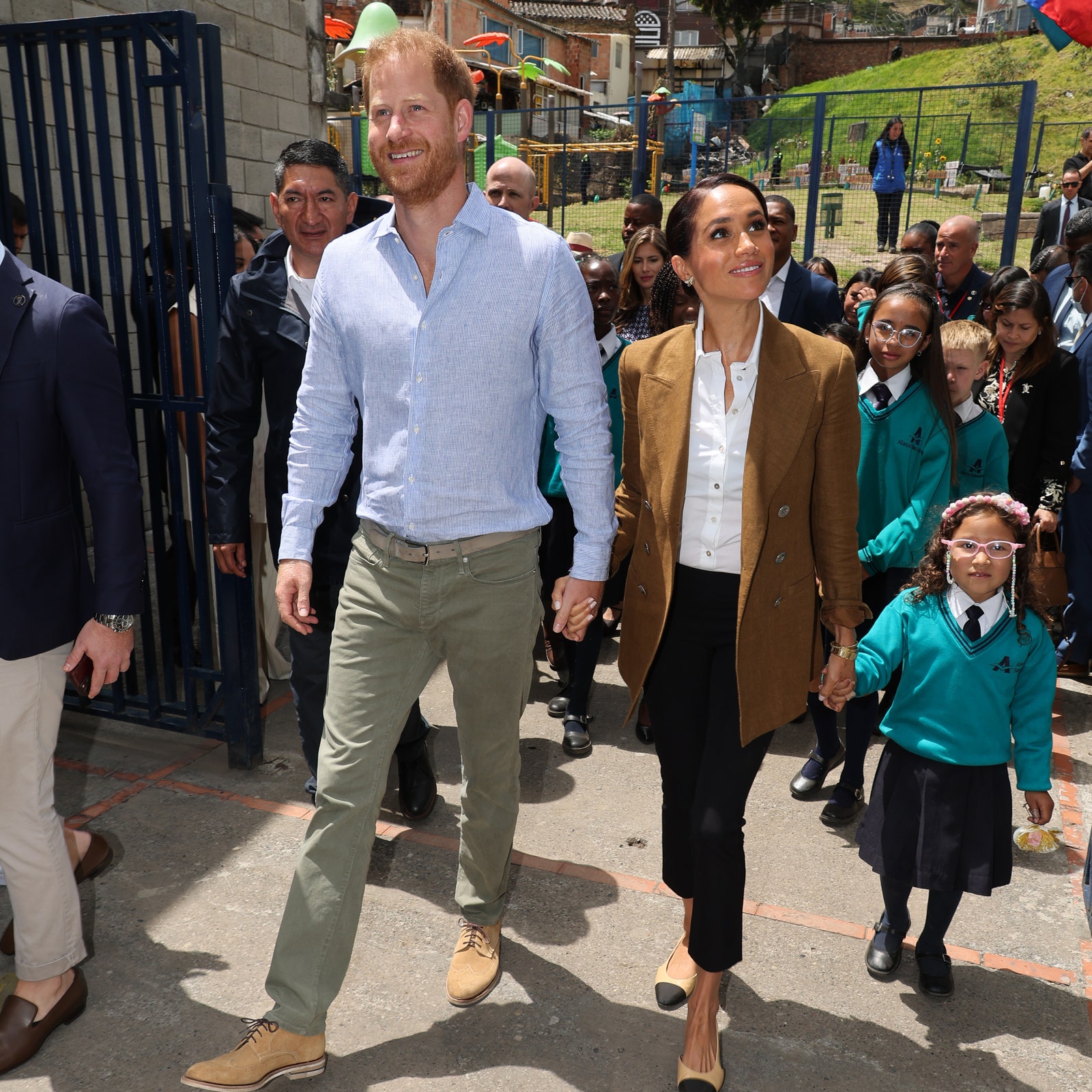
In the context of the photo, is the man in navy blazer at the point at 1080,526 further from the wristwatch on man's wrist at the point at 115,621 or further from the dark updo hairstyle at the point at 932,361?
the wristwatch on man's wrist at the point at 115,621

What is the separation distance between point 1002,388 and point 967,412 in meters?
1.15

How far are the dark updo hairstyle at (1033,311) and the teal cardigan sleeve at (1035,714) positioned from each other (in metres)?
2.43

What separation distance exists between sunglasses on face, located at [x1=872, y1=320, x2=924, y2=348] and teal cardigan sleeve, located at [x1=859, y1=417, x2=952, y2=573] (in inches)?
12.1

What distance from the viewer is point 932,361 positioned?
152 inches

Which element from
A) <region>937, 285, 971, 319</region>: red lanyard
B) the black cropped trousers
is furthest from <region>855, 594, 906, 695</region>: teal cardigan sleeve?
<region>937, 285, 971, 319</region>: red lanyard

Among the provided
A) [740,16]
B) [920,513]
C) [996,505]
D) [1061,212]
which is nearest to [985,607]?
[996,505]

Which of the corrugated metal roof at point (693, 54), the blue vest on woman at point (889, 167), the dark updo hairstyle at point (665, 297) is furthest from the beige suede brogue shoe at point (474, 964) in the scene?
the corrugated metal roof at point (693, 54)

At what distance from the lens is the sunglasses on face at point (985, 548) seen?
295cm

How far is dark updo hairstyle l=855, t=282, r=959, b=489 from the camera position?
382 centimetres

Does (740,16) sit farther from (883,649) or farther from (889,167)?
(883,649)

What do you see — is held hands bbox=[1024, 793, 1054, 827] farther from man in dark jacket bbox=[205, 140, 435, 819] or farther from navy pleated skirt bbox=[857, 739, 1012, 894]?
man in dark jacket bbox=[205, 140, 435, 819]

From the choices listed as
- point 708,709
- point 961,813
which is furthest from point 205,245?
point 961,813

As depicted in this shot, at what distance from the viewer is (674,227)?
8.74ft

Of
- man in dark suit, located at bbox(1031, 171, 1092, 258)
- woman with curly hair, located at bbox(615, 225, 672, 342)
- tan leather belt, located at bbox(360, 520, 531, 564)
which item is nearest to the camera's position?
tan leather belt, located at bbox(360, 520, 531, 564)
